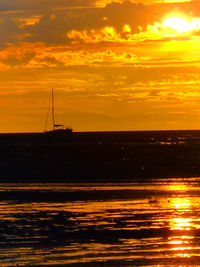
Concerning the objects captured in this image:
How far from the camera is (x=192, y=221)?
98.0 ft

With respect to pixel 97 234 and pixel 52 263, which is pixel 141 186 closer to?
pixel 97 234

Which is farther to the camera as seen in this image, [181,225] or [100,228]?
[181,225]

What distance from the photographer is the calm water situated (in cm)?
2238

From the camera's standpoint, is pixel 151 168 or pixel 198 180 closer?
pixel 198 180

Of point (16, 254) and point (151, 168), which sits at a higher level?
point (151, 168)

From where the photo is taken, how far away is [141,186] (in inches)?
1960

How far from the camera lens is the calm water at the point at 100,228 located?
2238 cm

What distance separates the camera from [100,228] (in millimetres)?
28109

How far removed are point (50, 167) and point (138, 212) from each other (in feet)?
123

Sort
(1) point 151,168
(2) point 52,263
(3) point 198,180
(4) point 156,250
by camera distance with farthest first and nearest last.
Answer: (1) point 151,168 < (3) point 198,180 < (4) point 156,250 < (2) point 52,263

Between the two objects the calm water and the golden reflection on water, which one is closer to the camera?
the calm water

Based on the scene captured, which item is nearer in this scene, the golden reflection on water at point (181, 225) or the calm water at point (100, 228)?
the calm water at point (100, 228)

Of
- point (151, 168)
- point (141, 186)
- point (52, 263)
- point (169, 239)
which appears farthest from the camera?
point (151, 168)

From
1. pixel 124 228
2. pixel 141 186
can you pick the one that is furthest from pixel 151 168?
pixel 124 228
